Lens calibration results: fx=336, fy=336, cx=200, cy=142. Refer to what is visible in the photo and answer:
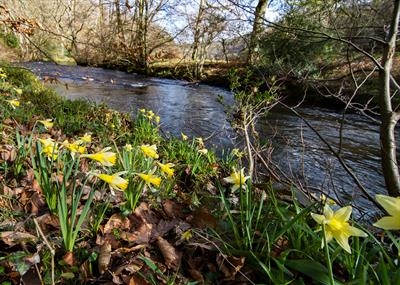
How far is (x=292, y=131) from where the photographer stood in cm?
716

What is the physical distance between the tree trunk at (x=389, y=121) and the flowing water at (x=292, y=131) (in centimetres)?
31

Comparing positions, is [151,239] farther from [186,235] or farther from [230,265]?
[230,265]

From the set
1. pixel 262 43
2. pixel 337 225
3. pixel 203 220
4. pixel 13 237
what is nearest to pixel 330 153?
pixel 262 43

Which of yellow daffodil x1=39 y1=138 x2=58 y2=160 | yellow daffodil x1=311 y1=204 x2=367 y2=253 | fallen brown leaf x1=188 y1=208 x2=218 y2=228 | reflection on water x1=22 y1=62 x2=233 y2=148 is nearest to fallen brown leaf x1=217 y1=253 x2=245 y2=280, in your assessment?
fallen brown leaf x1=188 y1=208 x2=218 y2=228

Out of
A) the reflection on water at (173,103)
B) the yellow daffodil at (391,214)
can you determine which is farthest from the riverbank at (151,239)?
the reflection on water at (173,103)

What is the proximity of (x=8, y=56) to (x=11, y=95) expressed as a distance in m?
13.0

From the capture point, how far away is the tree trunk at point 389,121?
2.45 m

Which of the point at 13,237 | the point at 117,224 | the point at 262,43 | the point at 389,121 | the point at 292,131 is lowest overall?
the point at 292,131

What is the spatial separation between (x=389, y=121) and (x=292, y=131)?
4709mm

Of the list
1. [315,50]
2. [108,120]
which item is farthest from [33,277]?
[315,50]

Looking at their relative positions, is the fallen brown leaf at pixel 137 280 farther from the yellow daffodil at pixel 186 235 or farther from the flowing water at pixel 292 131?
the flowing water at pixel 292 131

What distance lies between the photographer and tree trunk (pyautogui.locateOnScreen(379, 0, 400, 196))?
2.45 metres

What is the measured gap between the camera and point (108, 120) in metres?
4.94

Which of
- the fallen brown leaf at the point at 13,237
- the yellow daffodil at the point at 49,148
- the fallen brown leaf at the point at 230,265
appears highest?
the yellow daffodil at the point at 49,148
